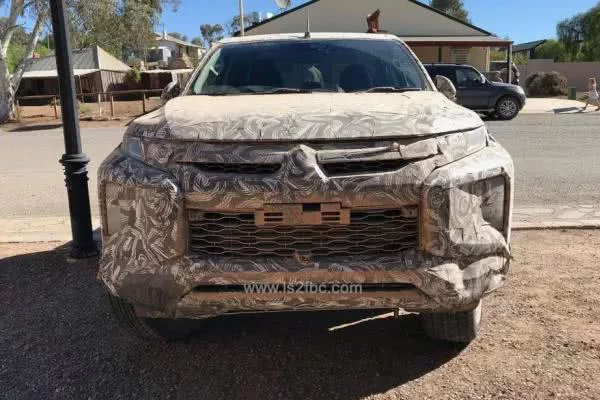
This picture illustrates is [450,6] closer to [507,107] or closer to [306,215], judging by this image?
[507,107]

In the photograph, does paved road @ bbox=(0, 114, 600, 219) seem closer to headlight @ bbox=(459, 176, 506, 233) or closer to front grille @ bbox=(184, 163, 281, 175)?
headlight @ bbox=(459, 176, 506, 233)

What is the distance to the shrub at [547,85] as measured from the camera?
35.1 meters

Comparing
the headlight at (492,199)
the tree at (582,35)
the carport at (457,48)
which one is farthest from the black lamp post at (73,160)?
the tree at (582,35)

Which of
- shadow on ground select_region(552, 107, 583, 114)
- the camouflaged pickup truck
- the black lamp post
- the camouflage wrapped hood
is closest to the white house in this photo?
shadow on ground select_region(552, 107, 583, 114)

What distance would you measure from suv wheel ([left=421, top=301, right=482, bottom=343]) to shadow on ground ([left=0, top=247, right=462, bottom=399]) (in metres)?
0.11

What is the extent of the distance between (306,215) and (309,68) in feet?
6.41

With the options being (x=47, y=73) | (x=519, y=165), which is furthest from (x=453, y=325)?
(x=47, y=73)

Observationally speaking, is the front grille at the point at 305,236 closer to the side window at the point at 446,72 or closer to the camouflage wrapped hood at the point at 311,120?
the camouflage wrapped hood at the point at 311,120

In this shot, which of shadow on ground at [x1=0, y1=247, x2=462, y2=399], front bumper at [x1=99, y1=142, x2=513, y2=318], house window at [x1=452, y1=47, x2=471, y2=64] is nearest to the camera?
front bumper at [x1=99, y1=142, x2=513, y2=318]

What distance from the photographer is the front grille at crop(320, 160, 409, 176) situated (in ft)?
9.50

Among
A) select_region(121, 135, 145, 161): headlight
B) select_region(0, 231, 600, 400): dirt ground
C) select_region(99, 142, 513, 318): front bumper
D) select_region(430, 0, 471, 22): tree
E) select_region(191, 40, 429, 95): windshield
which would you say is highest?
select_region(430, 0, 471, 22): tree

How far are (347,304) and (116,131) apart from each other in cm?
1643

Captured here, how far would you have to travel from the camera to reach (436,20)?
31.5m

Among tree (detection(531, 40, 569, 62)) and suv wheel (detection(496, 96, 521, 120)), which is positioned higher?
tree (detection(531, 40, 569, 62))
